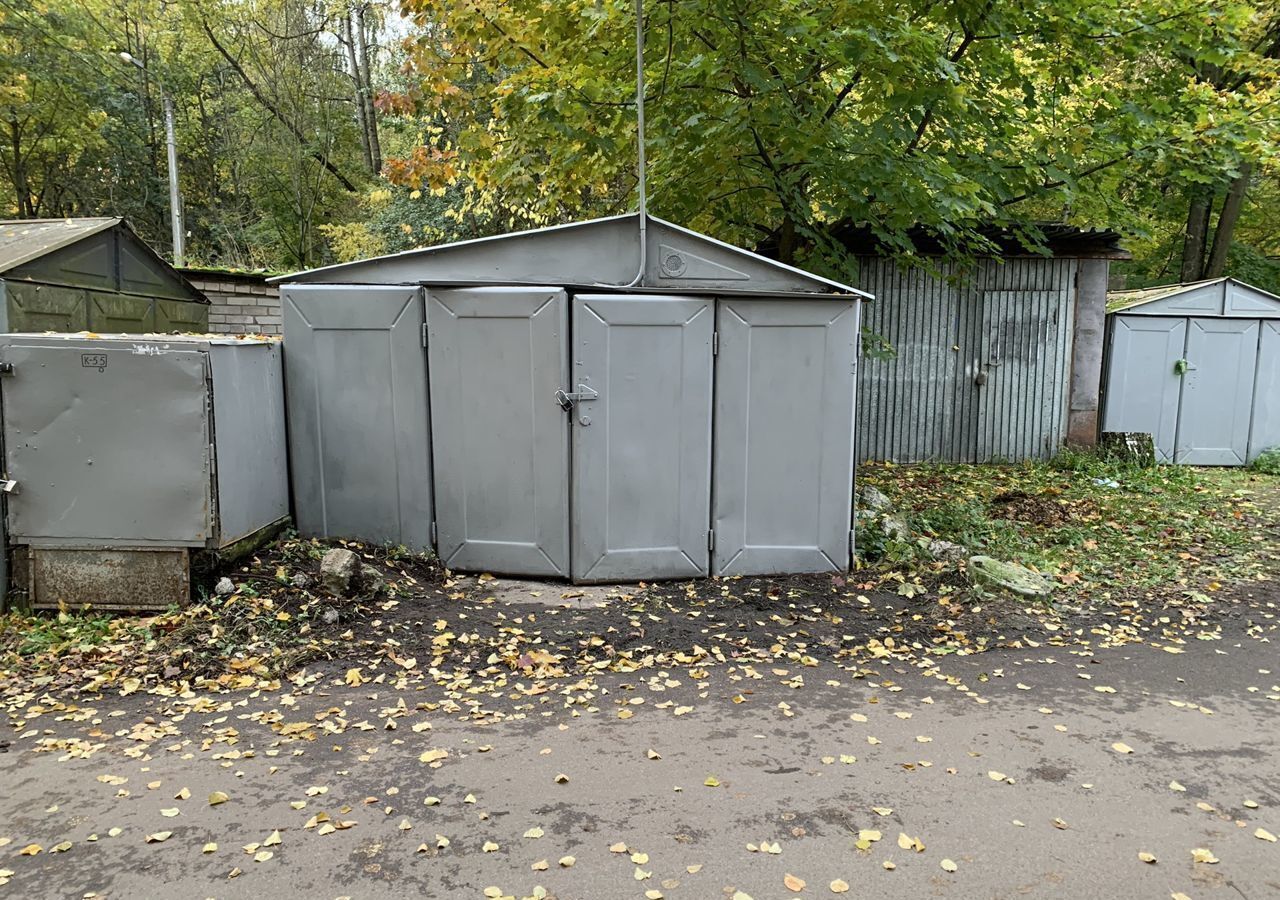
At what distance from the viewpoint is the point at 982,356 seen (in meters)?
11.2

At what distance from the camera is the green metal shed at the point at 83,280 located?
21.1ft

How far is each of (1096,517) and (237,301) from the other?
10.7 m

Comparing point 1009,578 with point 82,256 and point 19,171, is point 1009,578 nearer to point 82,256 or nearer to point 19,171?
point 82,256

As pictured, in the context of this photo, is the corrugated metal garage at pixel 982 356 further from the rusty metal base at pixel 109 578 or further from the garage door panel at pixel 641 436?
the rusty metal base at pixel 109 578

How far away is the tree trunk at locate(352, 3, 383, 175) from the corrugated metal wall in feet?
56.0

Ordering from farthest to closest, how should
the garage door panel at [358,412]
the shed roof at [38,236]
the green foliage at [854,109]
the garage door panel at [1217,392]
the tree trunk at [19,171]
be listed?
the tree trunk at [19,171]
the garage door panel at [1217,392]
the green foliage at [854,109]
the shed roof at [38,236]
the garage door panel at [358,412]

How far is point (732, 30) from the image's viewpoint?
7504 millimetres

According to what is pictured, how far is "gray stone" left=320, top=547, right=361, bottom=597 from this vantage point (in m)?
5.55

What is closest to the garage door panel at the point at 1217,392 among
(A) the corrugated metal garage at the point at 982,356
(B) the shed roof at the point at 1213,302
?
(B) the shed roof at the point at 1213,302

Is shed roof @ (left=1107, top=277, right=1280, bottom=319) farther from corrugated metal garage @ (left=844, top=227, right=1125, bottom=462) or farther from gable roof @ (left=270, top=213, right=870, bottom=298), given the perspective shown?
gable roof @ (left=270, top=213, right=870, bottom=298)

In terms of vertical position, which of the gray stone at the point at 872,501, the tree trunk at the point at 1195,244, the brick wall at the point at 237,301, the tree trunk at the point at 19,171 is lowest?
the gray stone at the point at 872,501

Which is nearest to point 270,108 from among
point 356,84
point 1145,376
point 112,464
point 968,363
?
point 356,84

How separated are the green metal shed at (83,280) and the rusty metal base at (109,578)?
6.33 feet

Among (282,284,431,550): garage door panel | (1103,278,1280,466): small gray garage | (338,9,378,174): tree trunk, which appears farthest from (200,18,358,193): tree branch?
(1103,278,1280,466): small gray garage
